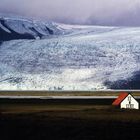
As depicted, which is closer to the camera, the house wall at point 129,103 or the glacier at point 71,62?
the house wall at point 129,103

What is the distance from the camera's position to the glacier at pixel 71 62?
11606cm

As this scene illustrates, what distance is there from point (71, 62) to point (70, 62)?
1.05 ft

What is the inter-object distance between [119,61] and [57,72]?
12509mm

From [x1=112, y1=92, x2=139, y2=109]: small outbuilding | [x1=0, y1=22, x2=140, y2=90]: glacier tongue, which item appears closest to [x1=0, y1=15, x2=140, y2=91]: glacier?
[x1=0, y1=22, x2=140, y2=90]: glacier tongue

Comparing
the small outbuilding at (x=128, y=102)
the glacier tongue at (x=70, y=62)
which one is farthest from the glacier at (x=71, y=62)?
the small outbuilding at (x=128, y=102)

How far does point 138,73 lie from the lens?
11525 cm

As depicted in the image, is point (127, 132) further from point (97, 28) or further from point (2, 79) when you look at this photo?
point (97, 28)

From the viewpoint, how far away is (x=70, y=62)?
122000 mm

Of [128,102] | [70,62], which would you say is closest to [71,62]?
[70,62]

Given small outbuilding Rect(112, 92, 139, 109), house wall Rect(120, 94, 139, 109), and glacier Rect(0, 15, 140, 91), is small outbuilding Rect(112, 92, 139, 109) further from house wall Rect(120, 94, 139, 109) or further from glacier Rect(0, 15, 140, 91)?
glacier Rect(0, 15, 140, 91)

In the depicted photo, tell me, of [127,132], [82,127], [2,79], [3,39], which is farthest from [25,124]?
[3,39]

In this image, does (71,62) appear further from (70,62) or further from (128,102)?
(128,102)

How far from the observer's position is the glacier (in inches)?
4569

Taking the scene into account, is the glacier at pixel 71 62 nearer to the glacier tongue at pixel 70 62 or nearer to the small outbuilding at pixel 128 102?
the glacier tongue at pixel 70 62
